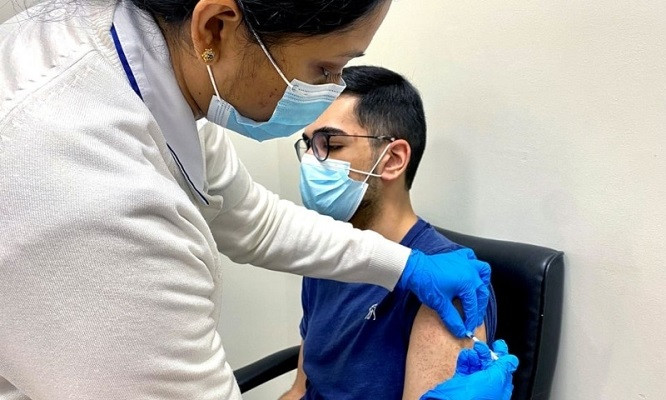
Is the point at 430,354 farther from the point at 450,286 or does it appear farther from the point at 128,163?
the point at 128,163

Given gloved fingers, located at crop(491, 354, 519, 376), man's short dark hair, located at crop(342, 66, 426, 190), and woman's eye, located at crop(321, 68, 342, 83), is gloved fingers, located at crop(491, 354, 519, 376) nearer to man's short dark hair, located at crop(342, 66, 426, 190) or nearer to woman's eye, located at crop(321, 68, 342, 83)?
man's short dark hair, located at crop(342, 66, 426, 190)

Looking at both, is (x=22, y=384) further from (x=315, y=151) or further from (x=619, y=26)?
(x=619, y=26)

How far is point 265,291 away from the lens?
2463 mm

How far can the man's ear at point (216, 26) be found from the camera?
62 cm

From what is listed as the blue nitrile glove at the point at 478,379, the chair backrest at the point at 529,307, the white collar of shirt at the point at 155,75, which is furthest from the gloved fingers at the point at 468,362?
the white collar of shirt at the point at 155,75

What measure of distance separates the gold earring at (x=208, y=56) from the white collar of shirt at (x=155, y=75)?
0.15ft

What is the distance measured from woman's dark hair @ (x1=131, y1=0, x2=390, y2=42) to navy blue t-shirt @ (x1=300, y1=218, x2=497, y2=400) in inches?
30.0

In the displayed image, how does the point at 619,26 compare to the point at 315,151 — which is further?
the point at 315,151

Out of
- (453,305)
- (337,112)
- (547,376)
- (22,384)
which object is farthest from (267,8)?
(547,376)

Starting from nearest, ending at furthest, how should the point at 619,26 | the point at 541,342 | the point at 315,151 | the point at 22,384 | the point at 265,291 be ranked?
1. the point at 22,384
2. the point at 619,26
3. the point at 541,342
4. the point at 315,151
5. the point at 265,291

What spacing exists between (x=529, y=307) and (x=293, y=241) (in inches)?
23.7

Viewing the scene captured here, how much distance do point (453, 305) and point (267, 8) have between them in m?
0.79

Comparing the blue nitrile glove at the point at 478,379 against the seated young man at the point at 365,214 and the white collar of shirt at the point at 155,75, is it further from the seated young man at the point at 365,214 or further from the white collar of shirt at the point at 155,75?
the white collar of shirt at the point at 155,75

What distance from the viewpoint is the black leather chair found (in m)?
1.31
